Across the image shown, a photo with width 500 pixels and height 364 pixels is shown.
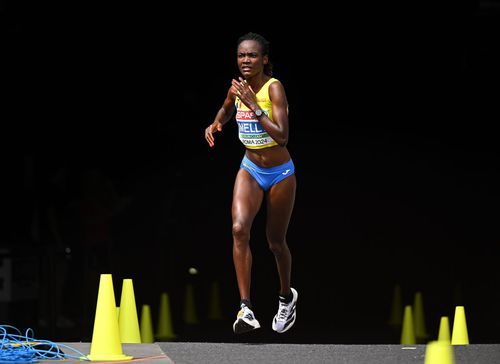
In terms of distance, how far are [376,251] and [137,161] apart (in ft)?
15.1

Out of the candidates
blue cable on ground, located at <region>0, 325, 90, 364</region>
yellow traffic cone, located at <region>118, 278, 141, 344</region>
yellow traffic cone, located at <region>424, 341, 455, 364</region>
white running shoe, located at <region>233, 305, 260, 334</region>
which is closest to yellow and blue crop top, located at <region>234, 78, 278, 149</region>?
white running shoe, located at <region>233, 305, 260, 334</region>

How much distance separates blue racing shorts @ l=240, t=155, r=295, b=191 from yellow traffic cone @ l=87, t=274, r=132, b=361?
52.2 inches

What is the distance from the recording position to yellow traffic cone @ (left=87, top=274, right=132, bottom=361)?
26.8 feet

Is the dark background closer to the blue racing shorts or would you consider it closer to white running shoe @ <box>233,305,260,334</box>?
the blue racing shorts

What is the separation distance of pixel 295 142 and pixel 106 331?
45.9ft

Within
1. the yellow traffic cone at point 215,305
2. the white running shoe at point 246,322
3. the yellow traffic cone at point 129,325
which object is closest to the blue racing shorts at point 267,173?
the white running shoe at point 246,322

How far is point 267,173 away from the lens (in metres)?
8.93

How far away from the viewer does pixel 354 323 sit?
1630 centimetres

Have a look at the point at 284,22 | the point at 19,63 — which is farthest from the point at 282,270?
the point at 284,22

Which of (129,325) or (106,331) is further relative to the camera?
(129,325)

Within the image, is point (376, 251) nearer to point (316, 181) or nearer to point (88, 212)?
point (316, 181)

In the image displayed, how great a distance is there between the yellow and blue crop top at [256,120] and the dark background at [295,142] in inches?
343

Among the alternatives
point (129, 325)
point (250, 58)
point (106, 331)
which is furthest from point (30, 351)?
point (250, 58)

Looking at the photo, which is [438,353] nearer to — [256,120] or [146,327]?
[256,120]
